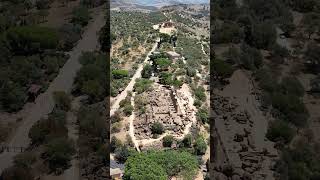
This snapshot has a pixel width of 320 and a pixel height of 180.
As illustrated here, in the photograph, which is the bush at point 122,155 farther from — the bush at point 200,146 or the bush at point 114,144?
the bush at point 200,146

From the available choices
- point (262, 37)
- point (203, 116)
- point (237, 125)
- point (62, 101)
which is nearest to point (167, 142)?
point (203, 116)

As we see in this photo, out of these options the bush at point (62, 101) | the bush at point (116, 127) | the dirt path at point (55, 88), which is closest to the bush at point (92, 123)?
the bush at point (116, 127)

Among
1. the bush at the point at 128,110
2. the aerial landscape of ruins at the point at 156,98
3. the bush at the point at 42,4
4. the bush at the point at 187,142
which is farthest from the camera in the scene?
the bush at the point at 42,4

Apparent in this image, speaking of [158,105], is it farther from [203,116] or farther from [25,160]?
[25,160]

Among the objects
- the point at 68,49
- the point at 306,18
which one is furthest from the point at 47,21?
the point at 306,18

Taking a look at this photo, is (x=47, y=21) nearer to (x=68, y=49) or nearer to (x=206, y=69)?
(x=68, y=49)

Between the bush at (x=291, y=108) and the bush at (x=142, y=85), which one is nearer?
the bush at (x=291, y=108)
